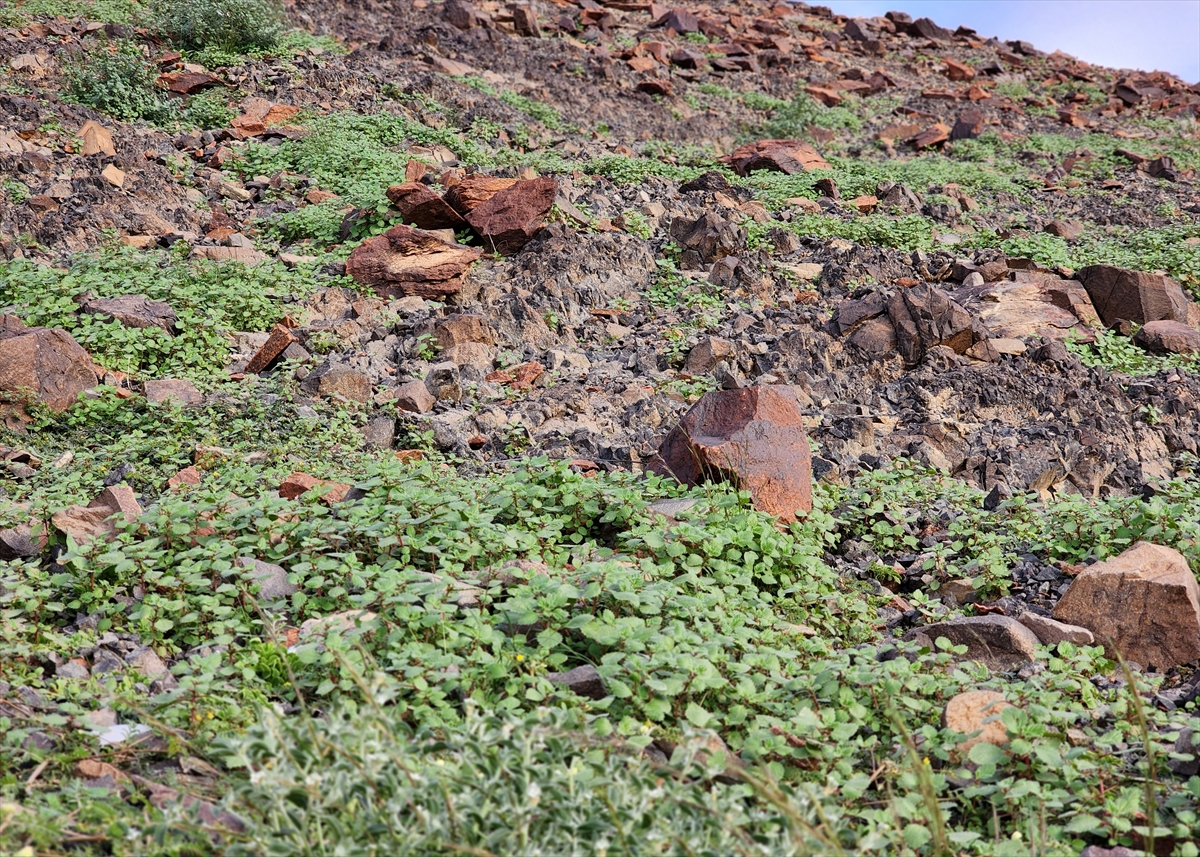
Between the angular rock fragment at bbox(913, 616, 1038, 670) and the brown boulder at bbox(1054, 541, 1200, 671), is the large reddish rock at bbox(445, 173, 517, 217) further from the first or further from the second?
the brown boulder at bbox(1054, 541, 1200, 671)

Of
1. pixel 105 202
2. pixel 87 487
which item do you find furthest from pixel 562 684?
pixel 105 202

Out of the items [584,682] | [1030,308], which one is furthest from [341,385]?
[1030,308]

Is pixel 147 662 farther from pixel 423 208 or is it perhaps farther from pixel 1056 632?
pixel 423 208

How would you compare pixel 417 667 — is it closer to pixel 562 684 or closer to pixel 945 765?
pixel 562 684

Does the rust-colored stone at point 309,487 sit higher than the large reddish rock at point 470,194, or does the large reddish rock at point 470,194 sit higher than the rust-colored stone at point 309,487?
the large reddish rock at point 470,194

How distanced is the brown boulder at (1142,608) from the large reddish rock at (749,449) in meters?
1.50

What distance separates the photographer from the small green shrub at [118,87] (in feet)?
39.3

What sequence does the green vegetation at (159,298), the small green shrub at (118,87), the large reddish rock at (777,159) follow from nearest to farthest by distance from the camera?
the green vegetation at (159,298) → the small green shrub at (118,87) → the large reddish rock at (777,159)

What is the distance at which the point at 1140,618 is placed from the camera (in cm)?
418

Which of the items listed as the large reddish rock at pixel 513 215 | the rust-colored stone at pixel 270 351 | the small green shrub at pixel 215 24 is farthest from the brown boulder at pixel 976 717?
the small green shrub at pixel 215 24

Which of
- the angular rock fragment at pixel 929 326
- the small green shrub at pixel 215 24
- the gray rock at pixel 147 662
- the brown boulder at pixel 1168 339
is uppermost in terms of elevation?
the small green shrub at pixel 215 24

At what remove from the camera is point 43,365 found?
6633mm

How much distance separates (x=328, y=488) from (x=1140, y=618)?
12.8 feet

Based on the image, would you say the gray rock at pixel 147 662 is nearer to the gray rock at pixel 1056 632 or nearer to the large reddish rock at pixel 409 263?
the gray rock at pixel 1056 632
